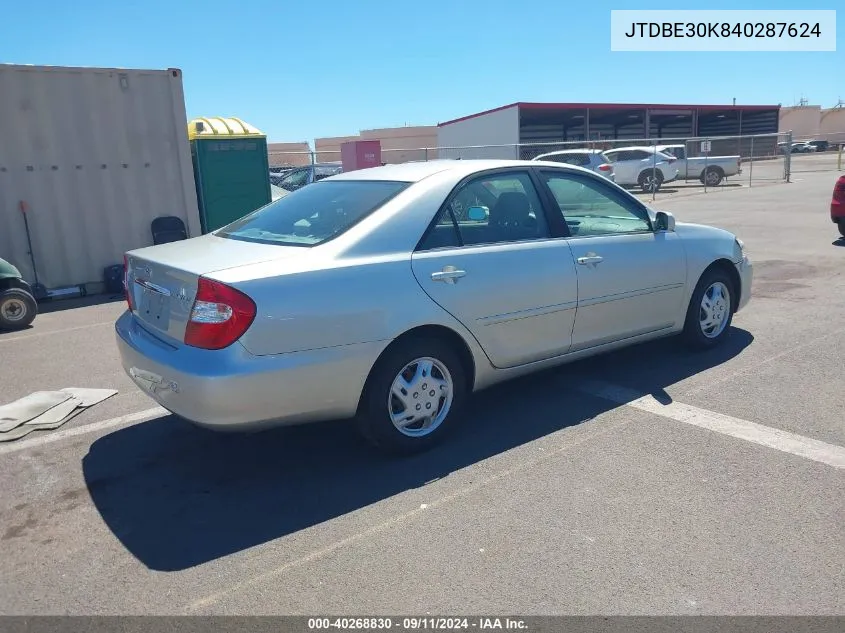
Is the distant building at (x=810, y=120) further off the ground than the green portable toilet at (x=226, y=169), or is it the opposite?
the distant building at (x=810, y=120)

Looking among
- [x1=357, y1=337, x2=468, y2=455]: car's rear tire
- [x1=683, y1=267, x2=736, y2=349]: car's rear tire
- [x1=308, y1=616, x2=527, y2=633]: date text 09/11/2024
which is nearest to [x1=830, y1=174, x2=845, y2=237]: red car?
[x1=683, y1=267, x2=736, y2=349]: car's rear tire

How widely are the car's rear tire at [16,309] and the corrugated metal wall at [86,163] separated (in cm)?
165

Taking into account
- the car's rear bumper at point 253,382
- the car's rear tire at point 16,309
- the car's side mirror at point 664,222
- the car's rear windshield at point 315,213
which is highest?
the car's rear windshield at point 315,213

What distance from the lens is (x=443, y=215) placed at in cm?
412

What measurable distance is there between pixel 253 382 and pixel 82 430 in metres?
1.87

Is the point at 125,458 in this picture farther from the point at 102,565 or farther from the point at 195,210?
the point at 195,210

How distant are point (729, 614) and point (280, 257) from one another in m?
2.54

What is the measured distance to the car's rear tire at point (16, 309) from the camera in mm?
7500

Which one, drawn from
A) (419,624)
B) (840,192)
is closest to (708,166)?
(840,192)

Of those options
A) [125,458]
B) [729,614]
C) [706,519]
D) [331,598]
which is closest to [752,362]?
[706,519]

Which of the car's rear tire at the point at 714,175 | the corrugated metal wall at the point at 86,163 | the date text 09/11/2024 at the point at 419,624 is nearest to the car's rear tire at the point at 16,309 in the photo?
the corrugated metal wall at the point at 86,163

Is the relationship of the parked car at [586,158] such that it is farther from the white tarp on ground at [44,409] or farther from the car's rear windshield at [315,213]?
the white tarp on ground at [44,409]

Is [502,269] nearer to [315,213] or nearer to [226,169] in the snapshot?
[315,213]

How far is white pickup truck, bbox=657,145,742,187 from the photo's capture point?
→ 26.5 meters
